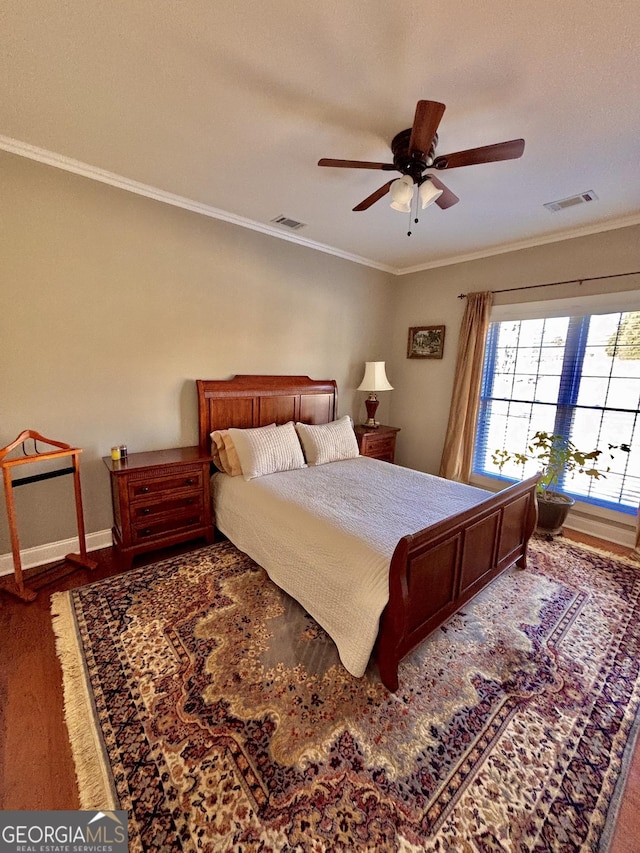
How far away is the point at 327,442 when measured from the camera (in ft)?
10.7

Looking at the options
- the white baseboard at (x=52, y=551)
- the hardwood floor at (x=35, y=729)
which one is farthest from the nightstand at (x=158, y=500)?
the hardwood floor at (x=35, y=729)

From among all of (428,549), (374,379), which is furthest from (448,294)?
(428,549)

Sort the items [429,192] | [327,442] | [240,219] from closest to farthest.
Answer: [429,192] < [240,219] < [327,442]

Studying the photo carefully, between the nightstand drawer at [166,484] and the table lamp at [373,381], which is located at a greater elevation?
the table lamp at [373,381]

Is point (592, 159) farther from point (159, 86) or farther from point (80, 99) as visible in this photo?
point (80, 99)

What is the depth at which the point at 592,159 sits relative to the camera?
6.71 ft

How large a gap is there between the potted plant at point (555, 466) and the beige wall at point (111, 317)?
282cm

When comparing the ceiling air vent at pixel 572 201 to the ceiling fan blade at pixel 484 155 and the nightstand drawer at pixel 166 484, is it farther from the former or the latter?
the nightstand drawer at pixel 166 484

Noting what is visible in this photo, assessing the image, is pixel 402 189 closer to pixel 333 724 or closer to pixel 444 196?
pixel 444 196

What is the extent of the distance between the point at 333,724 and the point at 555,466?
10.1ft

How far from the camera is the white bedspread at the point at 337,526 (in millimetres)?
1641

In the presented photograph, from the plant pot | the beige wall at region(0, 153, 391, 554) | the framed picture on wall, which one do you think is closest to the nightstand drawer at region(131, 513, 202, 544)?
the beige wall at region(0, 153, 391, 554)

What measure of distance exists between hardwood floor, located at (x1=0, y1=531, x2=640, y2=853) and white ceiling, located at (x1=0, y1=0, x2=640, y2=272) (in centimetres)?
279

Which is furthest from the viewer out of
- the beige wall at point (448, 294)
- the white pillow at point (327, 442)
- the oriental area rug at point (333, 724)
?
the white pillow at point (327, 442)
